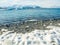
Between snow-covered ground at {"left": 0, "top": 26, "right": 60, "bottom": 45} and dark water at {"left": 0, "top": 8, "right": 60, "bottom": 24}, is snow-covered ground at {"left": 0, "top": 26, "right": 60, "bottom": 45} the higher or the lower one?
the lower one

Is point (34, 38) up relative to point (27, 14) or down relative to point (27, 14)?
down

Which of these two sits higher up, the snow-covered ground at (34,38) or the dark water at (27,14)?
the dark water at (27,14)

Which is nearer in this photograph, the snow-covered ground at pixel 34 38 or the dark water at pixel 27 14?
the snow-covered ground at pixel 34 38

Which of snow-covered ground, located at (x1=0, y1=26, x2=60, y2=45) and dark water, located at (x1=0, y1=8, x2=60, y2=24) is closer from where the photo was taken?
snow-covered ground, located at (x1=0, y1=26, x2=60, y2=45)

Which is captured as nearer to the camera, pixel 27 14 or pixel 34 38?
pixel 34 38
